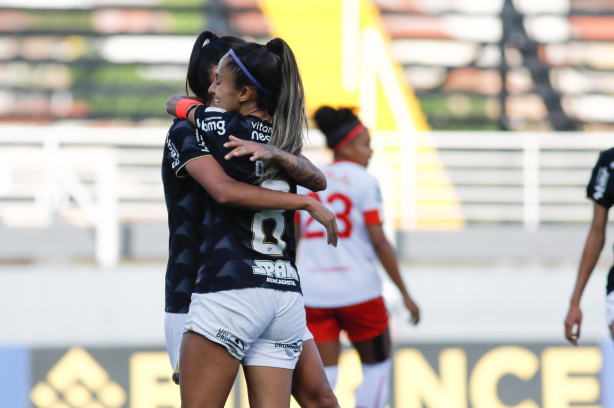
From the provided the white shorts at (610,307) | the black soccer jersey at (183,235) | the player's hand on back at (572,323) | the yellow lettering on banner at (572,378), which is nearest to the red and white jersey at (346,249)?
the player's hand on back at (572,323)

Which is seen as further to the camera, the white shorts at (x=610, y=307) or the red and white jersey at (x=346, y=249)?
the red and white jersey at (x=346, y=249)

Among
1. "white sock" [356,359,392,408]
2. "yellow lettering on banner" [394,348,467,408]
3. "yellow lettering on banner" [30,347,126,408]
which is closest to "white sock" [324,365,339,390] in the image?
"white sock" [356,359,392,408]

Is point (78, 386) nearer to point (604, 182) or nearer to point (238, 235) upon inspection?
point (238, 235)

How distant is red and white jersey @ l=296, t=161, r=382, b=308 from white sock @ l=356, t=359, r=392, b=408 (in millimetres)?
371

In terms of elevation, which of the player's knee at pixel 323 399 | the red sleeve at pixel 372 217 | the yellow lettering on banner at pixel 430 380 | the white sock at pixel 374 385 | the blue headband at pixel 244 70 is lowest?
the yellow lettering on banner at pixel 430 380

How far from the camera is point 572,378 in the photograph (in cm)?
554

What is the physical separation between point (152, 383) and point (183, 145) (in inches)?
125

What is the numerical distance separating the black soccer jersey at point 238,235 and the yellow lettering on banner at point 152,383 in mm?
3008

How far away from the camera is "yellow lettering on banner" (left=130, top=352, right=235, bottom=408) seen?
5.45 meters

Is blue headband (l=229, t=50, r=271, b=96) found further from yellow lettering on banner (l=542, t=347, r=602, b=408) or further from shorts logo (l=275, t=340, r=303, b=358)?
yellow lettering on banner (l=542, t=347, r=602, b=408)

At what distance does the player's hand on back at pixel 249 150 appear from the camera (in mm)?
2516

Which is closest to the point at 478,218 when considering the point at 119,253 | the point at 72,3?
the point at 119,253

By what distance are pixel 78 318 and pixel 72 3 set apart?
7.38m

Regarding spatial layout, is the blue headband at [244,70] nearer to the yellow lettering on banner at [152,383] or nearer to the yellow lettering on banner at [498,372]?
the yellow lettering on banner at [152,383]
